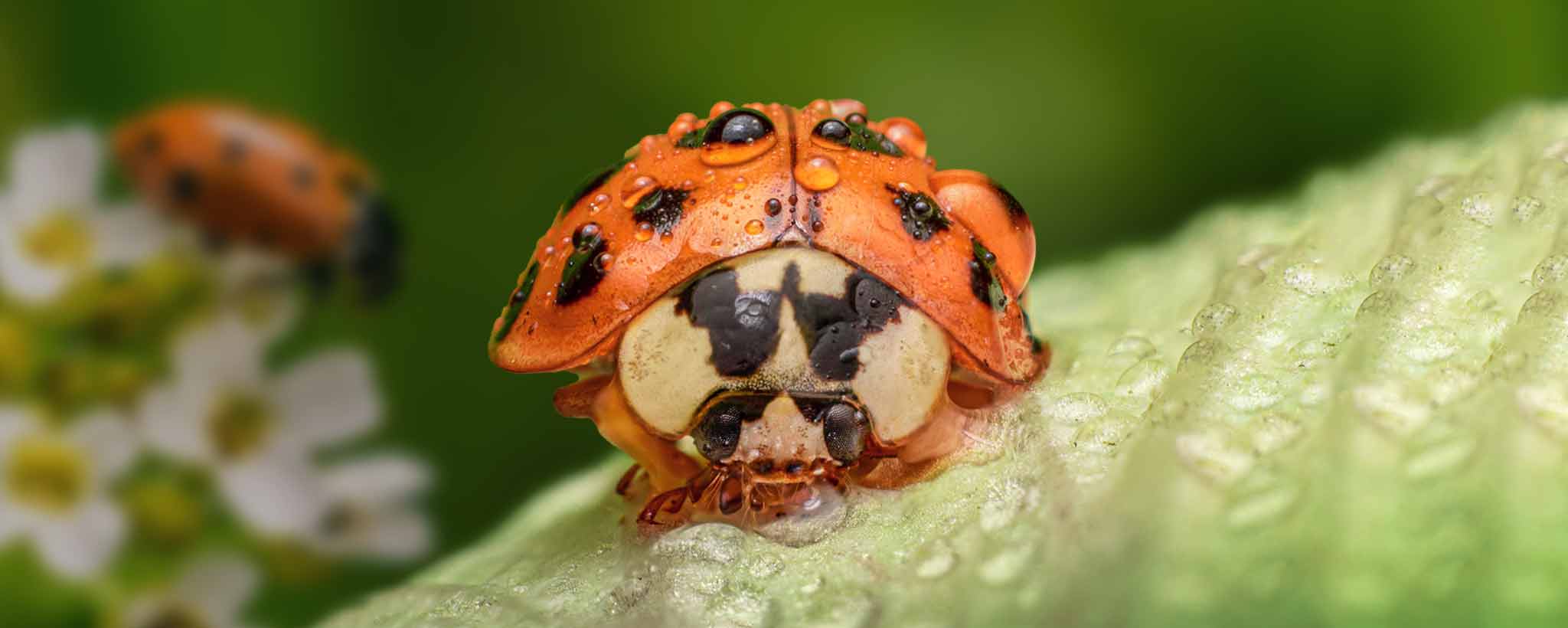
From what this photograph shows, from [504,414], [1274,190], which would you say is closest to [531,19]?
[504,414]

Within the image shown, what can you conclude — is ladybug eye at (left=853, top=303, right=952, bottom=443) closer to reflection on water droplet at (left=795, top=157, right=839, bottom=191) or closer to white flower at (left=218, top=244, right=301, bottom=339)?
reflection on water droplet at (left=795, top=157, right=839, bottom=191)

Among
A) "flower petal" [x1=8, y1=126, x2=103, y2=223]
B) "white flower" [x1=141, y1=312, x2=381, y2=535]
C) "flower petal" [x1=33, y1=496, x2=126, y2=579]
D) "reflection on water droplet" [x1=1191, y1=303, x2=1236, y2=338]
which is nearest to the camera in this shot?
"reflection on water droplet" [x1=1191, y1=303, x2=1236, y2=338]

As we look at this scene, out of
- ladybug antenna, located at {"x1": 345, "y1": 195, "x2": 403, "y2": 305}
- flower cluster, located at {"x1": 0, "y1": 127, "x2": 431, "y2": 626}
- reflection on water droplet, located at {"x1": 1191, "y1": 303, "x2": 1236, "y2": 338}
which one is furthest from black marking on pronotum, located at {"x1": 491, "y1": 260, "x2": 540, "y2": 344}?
ladybug antenna, located at {"x1": 345, "y1": 195, "x2": 403, "y2": 305}

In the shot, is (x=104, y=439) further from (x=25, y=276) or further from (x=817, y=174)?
(x=817, y=174)

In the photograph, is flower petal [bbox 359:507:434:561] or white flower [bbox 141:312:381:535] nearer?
white flower [bbox 141:312:381:535]

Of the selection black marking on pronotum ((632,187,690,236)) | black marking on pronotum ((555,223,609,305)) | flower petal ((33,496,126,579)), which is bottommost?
flower petal ((33,496,126,579))

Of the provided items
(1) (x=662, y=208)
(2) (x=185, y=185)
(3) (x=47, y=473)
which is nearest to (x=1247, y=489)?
(1) (x=662, y=208)

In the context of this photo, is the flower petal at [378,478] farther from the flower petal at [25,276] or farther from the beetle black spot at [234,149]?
the beetle black spot at [234,149]
